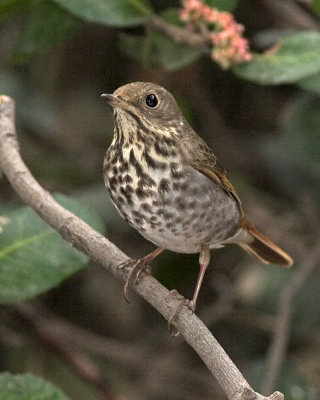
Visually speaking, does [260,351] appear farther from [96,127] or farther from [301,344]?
[96,127]

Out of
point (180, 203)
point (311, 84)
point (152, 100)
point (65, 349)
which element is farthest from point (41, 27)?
point (65, 349)

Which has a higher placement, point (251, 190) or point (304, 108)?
point (304, 108)

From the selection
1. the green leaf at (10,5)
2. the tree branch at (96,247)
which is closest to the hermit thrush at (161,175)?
the tree branch at (96,247)

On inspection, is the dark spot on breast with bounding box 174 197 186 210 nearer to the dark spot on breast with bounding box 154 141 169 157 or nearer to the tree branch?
the dark spot on breast with bounding box 154 141 169 157

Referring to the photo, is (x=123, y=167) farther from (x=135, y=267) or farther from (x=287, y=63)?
(x=287, y=63)

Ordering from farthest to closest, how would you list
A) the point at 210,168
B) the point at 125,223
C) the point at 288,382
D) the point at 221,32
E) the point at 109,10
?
the point at 125,223, the point at 288,382, the point at 109,10, the point at 221,32, the point at 210,168

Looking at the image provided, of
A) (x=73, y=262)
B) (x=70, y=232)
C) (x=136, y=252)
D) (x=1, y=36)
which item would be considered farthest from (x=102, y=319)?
(x=70, y=232)

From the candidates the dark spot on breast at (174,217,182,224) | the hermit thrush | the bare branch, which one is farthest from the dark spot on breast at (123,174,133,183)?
the bare branch

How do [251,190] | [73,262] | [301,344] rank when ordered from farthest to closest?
[251,190] < [301,344] < [73,262]
